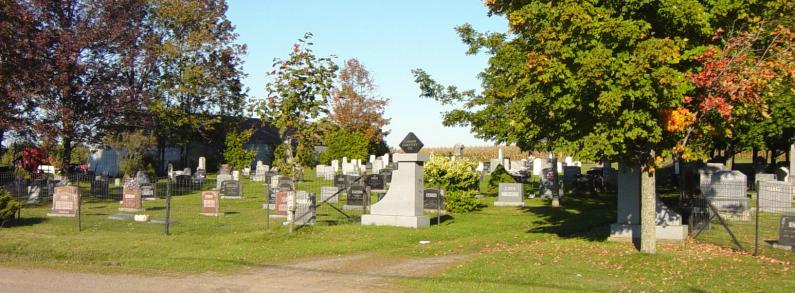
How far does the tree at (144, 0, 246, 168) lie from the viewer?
52719mm

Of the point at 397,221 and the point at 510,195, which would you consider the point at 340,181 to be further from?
the point at 397,221

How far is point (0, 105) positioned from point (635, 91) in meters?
24.5

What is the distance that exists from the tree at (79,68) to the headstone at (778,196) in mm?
25031

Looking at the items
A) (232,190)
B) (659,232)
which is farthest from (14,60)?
(659,232)

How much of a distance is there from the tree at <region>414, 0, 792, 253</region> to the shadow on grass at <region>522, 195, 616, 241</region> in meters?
3.80

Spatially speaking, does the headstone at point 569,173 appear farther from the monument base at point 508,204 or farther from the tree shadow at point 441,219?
the tree shadow at point 441,219

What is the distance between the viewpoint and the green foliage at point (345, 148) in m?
57.4

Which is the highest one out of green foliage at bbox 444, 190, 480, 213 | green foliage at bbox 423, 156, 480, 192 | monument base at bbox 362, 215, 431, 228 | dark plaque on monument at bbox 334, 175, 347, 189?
→ green foliage at bbox 423, 156, 480, 192

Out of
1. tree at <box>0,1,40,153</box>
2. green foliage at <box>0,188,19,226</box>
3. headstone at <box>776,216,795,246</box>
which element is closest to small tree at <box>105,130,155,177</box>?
tree at <box>0,1,40,153</box>

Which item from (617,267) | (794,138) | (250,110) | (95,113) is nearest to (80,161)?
(95,113)

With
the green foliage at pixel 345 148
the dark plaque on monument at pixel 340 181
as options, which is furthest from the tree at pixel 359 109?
the dark plaque on monument at pixel 340 181

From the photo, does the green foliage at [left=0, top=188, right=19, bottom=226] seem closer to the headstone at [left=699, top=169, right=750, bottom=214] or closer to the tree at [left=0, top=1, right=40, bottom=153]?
the tree at [left=0, top=1, right=40, bottom=153]

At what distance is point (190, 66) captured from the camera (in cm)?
5369

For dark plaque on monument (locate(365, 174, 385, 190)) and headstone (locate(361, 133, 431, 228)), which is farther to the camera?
dark plaque on monument (locate(365, 174, 385, 190))
